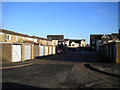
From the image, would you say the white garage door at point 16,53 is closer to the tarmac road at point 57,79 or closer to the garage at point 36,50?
the tarmac road at point 57,79

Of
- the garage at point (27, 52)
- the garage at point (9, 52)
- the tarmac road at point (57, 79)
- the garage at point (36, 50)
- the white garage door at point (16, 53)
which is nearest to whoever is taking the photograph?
the tarmac road at point (57, 79)

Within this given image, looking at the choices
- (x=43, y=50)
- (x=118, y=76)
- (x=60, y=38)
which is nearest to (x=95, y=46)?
(x=60, y=38)

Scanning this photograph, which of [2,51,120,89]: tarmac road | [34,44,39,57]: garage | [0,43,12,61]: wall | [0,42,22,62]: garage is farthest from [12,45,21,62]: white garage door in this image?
[34,44,39,57]: garage

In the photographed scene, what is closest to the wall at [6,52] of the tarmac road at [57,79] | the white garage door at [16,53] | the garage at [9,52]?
→ the garage at [9,52]

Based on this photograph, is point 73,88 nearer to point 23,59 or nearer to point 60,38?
point 23,59

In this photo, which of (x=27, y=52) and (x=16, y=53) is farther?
(x=27, y=52)

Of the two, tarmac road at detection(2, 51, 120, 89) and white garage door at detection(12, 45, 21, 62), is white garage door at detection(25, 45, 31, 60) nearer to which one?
white garage door at detection(12, 45, 21, 62)

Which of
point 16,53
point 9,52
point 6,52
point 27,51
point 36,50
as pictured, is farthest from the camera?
point 36,50

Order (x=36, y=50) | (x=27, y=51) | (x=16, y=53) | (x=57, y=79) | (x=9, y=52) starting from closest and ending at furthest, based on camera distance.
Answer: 1. (x=57, y=79)
2. (x=9, y=52)
3. (x=16, y=53)
4. (x=27, y=51)
5. (x=36, y=50)

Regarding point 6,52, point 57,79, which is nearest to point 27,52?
point 6,52

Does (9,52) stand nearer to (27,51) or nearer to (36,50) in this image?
(27,51)

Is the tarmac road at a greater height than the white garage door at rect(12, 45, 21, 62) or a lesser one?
lesser

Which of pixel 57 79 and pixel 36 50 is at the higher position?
pixel 36 50

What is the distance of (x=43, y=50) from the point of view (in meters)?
35.8
